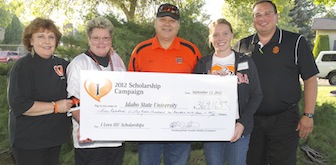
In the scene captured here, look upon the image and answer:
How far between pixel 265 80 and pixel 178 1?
206 inches

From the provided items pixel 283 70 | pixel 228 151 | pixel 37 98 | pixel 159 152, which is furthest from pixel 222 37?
pixel 37 98

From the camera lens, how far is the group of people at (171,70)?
293 cm

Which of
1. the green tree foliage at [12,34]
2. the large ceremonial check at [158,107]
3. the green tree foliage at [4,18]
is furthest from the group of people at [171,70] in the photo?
the green tree foliage at [12,34]

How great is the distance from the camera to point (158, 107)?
9.92ft

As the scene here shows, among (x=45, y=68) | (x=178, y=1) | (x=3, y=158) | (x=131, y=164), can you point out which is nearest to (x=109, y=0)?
(x=178, y=1)

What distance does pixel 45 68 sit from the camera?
2957 mm

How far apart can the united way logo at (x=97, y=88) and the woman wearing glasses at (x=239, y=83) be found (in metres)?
0.97

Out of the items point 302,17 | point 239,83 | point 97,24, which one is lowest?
point 239,83

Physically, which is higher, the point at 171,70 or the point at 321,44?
the point at 321,44

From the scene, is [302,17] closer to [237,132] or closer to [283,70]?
[283,70]

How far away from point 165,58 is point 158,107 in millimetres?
667

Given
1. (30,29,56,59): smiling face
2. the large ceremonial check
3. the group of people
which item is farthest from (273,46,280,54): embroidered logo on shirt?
(30,29,56,59): smiling face

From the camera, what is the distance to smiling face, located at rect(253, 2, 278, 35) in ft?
11.8

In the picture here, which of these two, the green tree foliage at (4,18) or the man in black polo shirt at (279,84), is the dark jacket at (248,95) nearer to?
the man in black polo shirt at (279,84)
